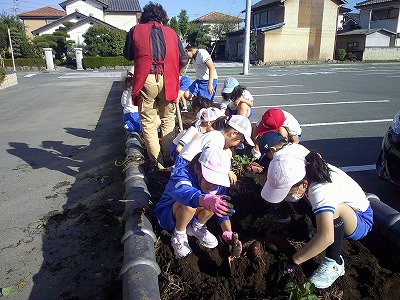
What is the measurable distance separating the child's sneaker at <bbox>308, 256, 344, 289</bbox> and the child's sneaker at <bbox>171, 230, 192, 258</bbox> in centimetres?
78

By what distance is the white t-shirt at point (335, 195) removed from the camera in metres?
1.82

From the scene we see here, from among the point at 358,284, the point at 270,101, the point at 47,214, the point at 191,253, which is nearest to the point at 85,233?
the point at 47,214

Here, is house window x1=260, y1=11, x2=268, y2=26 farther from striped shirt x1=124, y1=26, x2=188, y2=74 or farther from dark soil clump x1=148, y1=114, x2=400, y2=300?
dark soil clump x1=148, y1=114, x2=400, y2=300

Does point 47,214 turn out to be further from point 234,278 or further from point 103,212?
point 234,278

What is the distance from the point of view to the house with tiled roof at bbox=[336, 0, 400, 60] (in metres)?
32.7

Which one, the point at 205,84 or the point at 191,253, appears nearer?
the point at 191,253

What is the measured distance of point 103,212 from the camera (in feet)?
10.1

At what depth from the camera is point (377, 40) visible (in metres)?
33.4

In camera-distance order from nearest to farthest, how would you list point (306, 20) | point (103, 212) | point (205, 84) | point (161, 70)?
1. point (103, 212)
2. point (161, 70)
3. point (205, 84)
4. point (306, 20)

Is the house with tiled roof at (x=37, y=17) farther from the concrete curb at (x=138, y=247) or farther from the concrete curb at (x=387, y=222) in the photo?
the concrete curb at (x=387, y=222)

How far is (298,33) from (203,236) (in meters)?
33.4

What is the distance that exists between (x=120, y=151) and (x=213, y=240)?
2.95m

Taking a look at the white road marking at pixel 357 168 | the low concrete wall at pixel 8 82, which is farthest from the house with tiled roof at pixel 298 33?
the white road marking at pixel 357 168

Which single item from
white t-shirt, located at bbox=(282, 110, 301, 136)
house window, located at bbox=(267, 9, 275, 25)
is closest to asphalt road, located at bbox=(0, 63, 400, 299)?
white t-shirt, located at bbox=(282, 110, 301, 136)
